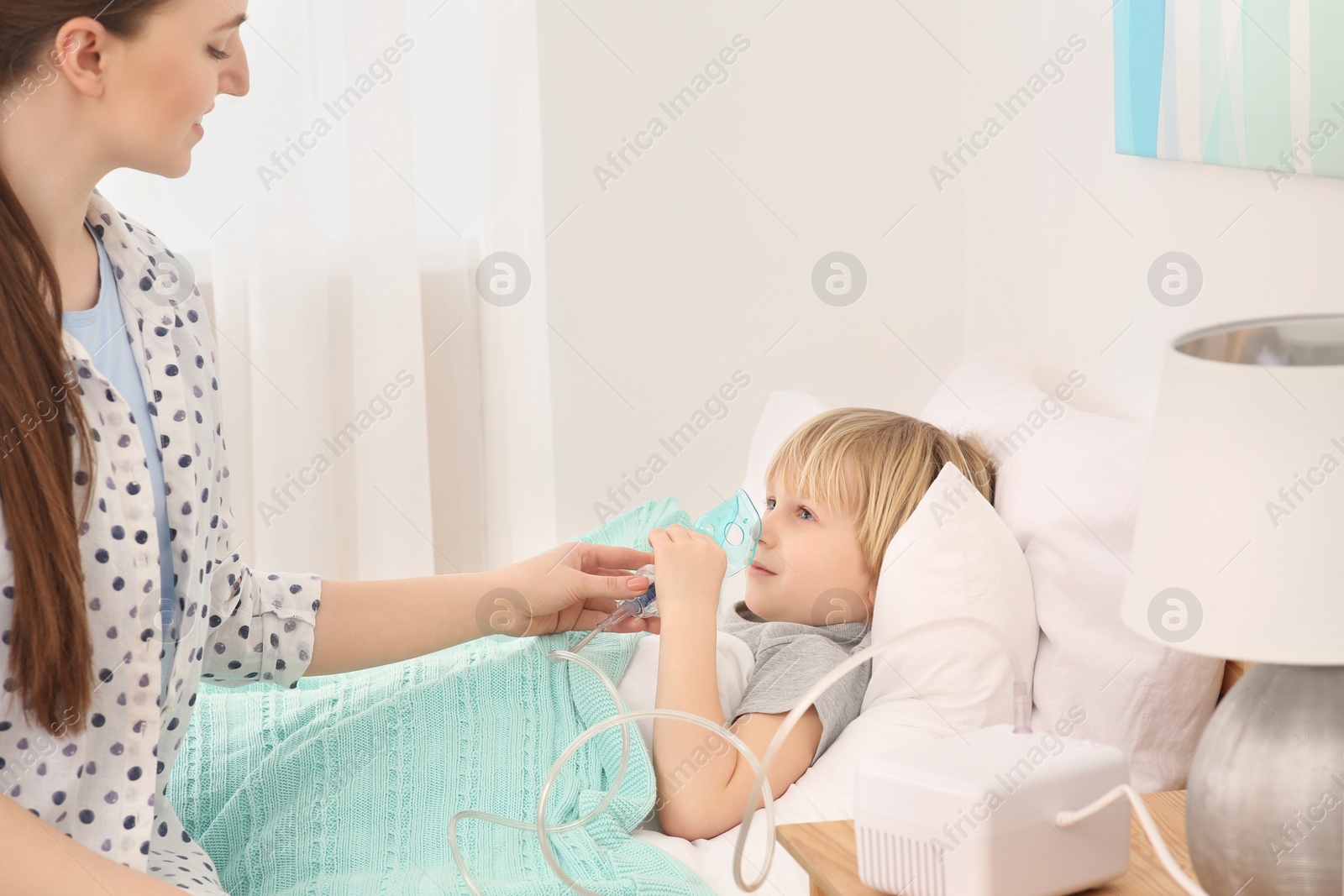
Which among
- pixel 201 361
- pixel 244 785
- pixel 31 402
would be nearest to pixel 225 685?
pixel 244 785

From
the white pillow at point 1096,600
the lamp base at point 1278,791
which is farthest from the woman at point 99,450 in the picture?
the white pillow at point 1096,600

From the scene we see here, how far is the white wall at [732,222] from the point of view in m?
1.98

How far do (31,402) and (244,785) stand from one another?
470mm

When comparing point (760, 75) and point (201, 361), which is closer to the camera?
point (201, 361)

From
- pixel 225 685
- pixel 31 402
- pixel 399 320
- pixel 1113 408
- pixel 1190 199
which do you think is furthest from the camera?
pixel 399 320

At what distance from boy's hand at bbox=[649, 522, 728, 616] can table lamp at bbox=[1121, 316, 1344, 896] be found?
0.61m

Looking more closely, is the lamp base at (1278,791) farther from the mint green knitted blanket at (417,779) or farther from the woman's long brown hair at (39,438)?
the woman's long brown hair at (39,438)

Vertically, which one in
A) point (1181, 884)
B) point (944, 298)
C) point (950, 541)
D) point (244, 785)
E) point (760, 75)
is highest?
point (760, 75)

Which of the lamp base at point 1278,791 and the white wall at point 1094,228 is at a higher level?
the white wall at point 1094,228

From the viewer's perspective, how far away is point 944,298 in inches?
80.4

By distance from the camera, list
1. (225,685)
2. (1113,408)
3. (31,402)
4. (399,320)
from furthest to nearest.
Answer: (399,320)
(1113,408)
(225,685)
(31,402)

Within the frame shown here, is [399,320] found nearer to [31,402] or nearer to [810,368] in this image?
[810,368]

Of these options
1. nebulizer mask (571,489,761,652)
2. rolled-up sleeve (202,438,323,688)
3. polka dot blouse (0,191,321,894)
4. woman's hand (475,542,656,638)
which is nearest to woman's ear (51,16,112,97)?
polka dot blouse (0,191,321,894)

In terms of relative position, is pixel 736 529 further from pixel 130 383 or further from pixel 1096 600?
pixel 130 383
